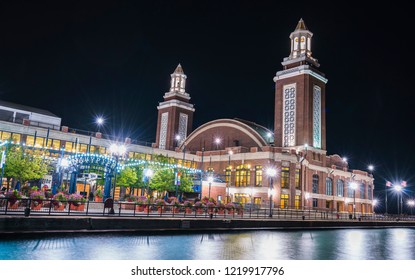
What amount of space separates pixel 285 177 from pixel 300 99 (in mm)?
16800

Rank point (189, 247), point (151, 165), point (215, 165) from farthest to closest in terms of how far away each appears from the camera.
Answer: point (215, 165), point (151, 165), point (189, 247)

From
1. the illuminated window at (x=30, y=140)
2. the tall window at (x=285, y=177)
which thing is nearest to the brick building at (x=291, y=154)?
the tall window at (x=285, y=177)

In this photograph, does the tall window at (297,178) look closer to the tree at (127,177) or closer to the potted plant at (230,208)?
the tree at (127,177)

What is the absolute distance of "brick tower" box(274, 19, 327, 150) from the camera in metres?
75.3

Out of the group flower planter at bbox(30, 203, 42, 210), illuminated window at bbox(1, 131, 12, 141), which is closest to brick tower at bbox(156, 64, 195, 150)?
illuminated window at bbox(1, 131, 12, 141)

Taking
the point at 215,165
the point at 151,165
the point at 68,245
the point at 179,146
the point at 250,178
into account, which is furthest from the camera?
the point at 179,146

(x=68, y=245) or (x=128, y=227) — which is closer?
(x=68, y=245)

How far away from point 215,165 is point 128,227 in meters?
55.3

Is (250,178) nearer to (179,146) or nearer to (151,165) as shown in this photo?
(151,165)

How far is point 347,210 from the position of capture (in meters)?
84.4

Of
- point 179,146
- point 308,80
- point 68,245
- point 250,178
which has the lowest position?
point 68,245

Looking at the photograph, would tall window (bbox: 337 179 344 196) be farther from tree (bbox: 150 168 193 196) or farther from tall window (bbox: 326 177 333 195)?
tree (bbox: 150 168 193 196)

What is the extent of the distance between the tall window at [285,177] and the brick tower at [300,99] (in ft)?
23.2
